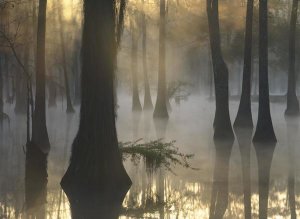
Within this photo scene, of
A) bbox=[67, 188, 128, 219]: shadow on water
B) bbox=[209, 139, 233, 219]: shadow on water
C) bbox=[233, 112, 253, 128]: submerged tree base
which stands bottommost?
bbox=[233, 112, 253, 128]: submerged tree base

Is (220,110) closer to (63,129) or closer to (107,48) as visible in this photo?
(63,129)

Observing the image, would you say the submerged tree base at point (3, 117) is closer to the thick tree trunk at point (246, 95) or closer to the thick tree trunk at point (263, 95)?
the thick tree trunk at point (246, 95)

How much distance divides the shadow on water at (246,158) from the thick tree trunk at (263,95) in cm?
71

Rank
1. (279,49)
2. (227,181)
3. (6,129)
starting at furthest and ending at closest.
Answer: (279,49) < (6,129) < (227,181)

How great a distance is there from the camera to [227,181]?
42.2 feet

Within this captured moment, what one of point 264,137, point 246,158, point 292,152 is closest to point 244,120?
point 264,137

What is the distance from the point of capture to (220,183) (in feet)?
41.3

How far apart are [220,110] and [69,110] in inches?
882

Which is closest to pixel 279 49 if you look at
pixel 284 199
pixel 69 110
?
pixel 69 110

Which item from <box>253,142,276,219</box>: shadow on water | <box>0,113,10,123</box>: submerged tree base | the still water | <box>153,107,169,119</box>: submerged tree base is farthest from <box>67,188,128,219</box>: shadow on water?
<box>153,107,169,119</box>: submerged tree base

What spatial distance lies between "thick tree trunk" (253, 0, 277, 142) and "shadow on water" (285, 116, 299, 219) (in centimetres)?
96

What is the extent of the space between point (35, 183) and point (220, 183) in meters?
4.40

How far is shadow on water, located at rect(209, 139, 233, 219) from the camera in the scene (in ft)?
32.4

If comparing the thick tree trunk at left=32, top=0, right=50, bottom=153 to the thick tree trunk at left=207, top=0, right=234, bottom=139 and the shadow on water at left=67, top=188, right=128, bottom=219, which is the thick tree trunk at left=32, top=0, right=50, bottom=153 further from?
the shadow on water at left=67, top=188, right=128, bottom=219
